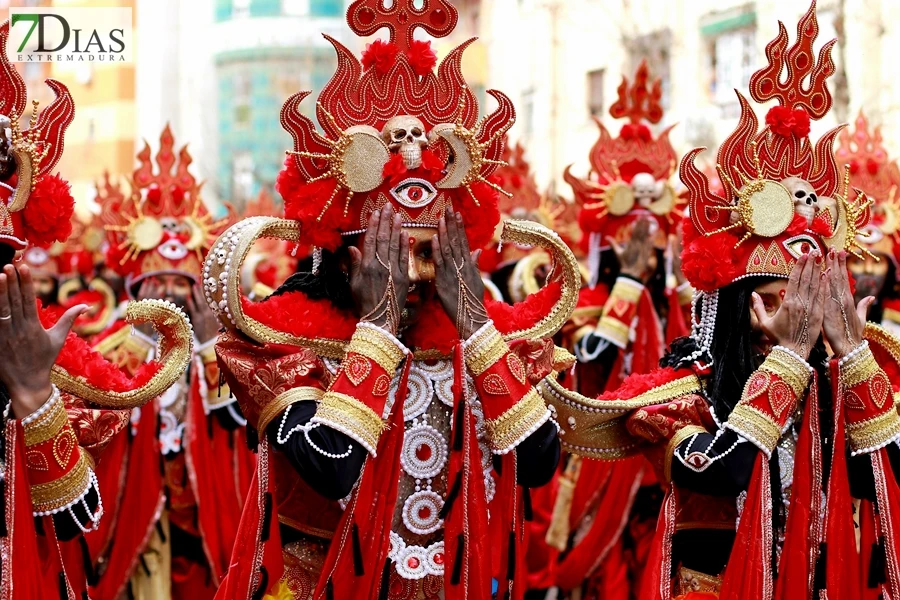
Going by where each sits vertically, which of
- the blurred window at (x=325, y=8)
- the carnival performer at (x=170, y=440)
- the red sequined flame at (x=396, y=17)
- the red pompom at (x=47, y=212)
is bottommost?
the carnival performer at (x=170, y=440)

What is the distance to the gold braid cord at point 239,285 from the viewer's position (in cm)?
380

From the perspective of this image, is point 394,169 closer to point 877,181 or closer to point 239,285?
point 239,285

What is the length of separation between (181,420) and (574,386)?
6.78ft

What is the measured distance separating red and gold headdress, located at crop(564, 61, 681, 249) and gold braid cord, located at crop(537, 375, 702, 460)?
130 inches

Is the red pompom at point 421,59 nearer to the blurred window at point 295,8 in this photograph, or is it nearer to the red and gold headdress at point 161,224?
the red and gold headdress at point 161,224

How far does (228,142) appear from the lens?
110 ft

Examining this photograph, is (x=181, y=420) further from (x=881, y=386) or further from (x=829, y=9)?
(x=829, y=9)

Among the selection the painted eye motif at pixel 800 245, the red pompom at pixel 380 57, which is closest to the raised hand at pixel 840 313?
the painted eye motif at pixel 800 245

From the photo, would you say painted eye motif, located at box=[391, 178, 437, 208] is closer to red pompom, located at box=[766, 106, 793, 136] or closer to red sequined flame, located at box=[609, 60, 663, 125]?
red pompom, located at box=[766, 106, 793, 136]

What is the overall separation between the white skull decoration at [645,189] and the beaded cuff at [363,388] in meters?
4.11

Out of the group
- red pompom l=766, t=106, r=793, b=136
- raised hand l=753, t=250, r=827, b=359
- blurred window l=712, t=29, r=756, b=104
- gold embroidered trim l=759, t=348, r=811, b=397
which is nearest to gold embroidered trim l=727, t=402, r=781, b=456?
gold embroidered trim l=759, t=348, r=811, b=397

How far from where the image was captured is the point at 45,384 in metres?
3.52

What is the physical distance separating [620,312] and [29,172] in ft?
13.7

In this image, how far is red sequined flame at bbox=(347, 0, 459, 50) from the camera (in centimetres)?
413
